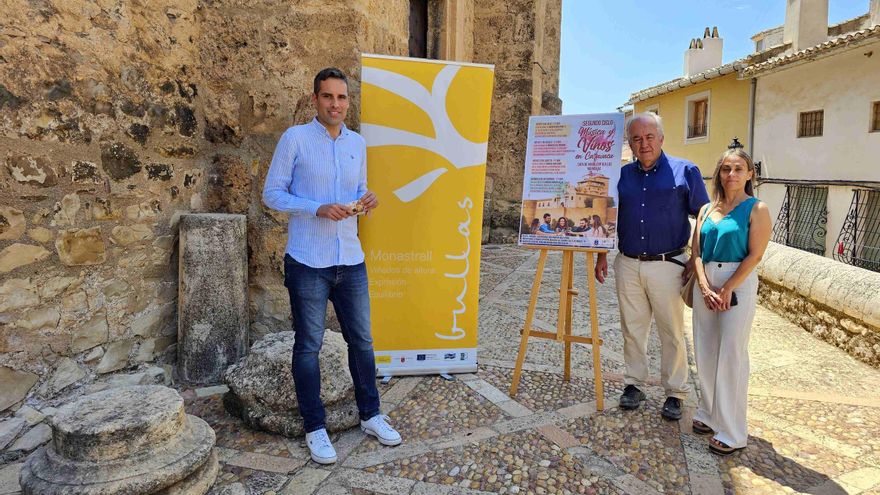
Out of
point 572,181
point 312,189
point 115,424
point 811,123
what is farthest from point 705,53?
point 115,424

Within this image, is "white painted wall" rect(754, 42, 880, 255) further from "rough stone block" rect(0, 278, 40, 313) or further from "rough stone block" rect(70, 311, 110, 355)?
"rough stone block" rect(0, 278, 40, 313)

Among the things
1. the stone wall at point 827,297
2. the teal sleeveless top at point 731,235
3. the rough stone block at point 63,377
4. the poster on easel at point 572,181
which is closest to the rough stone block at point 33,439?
the rough stone block at point 63,377

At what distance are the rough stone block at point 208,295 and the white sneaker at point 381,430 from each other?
3.89ft

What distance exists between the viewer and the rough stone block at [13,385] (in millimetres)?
2523

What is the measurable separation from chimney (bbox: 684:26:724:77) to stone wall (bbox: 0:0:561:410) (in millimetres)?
17285

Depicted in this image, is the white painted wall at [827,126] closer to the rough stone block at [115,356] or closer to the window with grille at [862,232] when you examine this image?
the window with grille at [862,232]

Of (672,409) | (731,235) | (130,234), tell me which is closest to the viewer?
(731,235)

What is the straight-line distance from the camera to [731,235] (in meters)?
2.63

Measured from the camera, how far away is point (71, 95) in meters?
2.79

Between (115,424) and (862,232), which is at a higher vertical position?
(862,232)

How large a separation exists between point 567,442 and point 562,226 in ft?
3.97

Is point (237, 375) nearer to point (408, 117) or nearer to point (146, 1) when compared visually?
point (408, 117)

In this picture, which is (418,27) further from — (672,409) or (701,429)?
(701,429)

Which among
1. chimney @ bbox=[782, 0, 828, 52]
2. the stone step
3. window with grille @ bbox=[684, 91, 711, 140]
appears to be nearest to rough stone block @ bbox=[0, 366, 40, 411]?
the stone step
